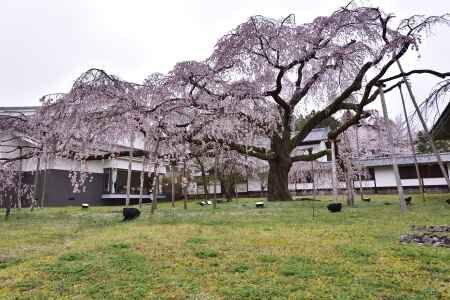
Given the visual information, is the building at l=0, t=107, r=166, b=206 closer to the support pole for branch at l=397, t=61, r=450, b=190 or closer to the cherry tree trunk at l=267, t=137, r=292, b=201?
the cherry tree trunk at l=267, t=137, r=292, b=201

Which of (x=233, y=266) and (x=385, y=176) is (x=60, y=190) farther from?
(x=385, y=176)

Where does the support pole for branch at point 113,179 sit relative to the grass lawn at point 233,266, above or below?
above

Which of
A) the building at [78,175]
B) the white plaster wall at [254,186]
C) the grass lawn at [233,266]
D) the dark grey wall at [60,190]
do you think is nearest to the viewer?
the grass lawn at [233,266]

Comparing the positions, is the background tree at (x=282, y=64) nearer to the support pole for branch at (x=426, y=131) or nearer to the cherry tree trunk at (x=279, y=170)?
the support pole for branch at (x=426, y=131)

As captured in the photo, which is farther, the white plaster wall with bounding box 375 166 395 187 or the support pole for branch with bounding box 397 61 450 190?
the white plaster wall with bounding box 375 166 395 187

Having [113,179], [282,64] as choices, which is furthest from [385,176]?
[113,179]

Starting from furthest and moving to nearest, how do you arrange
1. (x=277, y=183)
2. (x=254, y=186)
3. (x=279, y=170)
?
(x=254, y=186)
(x=277, y=183)
(x=279, y=170)

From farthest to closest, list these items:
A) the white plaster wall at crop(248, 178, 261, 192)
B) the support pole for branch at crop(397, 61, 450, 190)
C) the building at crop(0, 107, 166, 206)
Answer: the white plaster wall at crop(248, 178, 261, 192)
the building at crop(0, 107, 166, 206)
the support pole for branch at crop(397, 61, 450, 190)

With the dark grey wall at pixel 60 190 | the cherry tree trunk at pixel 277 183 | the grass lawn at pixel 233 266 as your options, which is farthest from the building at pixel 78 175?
the grass lawn at pixel 233 266

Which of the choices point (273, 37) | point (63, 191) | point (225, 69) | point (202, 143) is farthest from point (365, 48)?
point (63, 191)

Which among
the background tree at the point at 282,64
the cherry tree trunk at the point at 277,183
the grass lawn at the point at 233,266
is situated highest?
the background tree at the point at 282,64

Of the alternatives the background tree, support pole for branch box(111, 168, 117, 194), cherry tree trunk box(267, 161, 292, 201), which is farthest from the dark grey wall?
cherry tree trunk box(267, 161, 292, 201)

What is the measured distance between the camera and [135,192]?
26.7m

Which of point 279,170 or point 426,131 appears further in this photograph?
point 279,170
